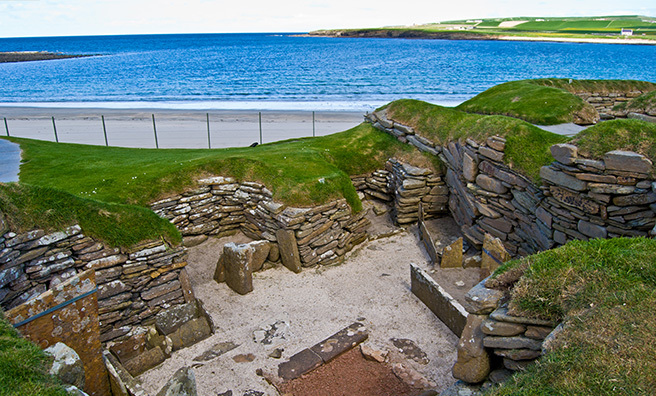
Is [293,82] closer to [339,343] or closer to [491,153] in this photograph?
[491,153]

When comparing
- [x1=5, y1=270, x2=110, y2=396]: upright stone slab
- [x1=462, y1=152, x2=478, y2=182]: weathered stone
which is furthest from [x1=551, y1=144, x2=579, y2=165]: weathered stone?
[x1=5, y1=270, x2=110, y2=396]: upright stone slab

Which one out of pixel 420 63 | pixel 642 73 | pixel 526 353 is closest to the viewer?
pixel 526 353

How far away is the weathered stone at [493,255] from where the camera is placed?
11.7 meters

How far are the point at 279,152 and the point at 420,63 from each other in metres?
85.0

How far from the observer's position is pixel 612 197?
9.86 meters

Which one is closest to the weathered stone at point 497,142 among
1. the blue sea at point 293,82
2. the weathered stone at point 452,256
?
the weathered stone at point 452,256

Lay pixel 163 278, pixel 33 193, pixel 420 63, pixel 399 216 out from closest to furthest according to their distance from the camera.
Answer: pixel 33 193 → pixel 163 278 → pixel 399 216 → pixel 420 63

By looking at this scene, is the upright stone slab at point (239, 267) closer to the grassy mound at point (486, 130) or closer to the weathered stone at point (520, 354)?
the weathered stone at point (520, 354)

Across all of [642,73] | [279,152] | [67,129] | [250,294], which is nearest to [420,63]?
[642,73]

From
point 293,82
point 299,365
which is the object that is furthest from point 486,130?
point 293,82

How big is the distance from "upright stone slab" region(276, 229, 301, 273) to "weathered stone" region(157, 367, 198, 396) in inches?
248

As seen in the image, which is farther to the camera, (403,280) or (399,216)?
(399,216)

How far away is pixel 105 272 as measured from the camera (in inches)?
393

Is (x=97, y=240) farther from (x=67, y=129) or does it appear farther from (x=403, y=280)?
(x=67, y=129)
